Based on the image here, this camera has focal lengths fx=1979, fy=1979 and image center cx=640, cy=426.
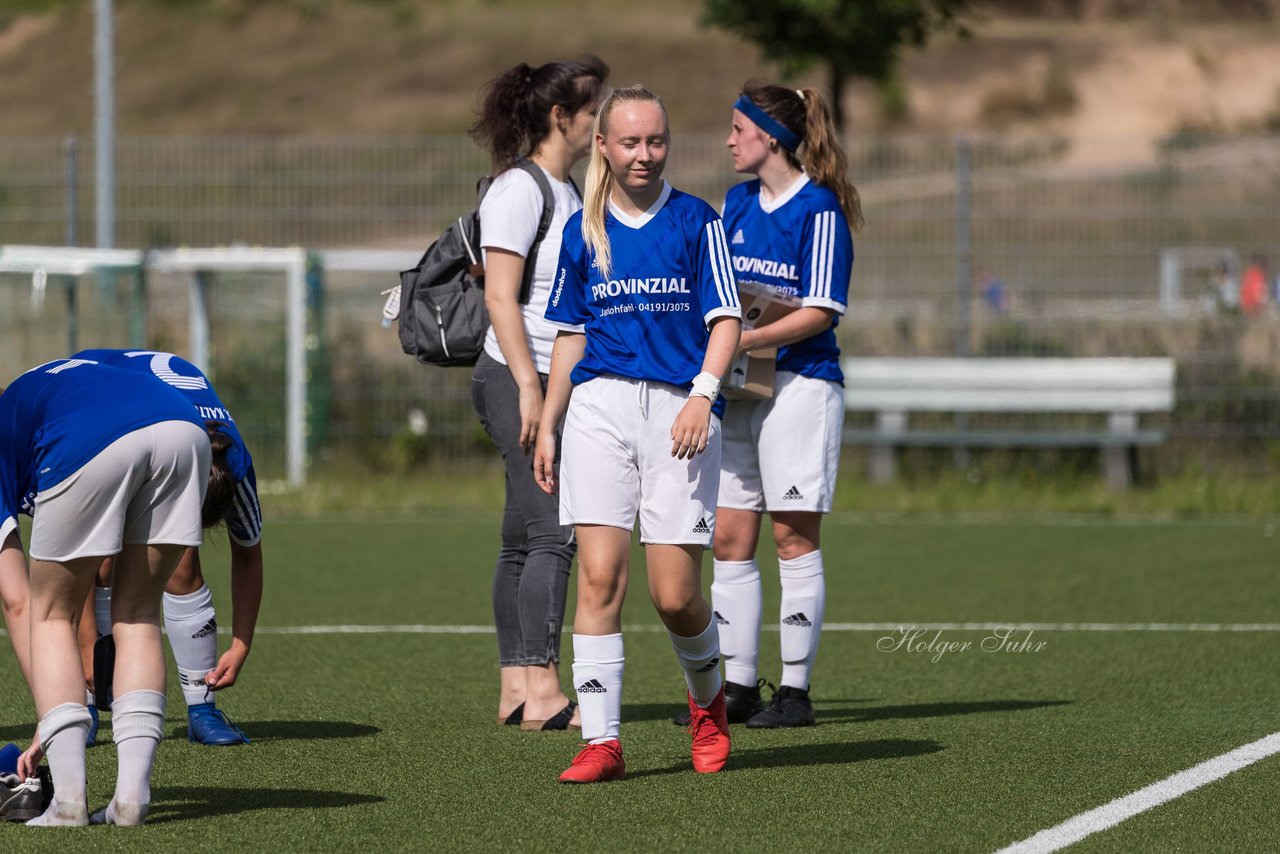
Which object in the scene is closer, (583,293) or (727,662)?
(583,293)

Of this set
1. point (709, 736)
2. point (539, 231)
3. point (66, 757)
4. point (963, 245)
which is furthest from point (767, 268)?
point (963, 245)

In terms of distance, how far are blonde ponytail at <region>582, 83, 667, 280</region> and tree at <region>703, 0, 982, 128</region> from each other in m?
12.5

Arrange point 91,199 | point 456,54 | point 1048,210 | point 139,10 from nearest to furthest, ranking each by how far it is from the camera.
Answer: point 1048,210 < point 91,199 < point 456,54 < point 139,10

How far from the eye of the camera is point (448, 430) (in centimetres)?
1527

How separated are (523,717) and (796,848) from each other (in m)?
2.06

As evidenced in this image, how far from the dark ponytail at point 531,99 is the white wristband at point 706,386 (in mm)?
1654

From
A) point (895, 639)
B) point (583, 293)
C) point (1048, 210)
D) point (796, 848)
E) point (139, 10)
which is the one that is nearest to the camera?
point (796, 848)

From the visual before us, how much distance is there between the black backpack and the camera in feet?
21.9

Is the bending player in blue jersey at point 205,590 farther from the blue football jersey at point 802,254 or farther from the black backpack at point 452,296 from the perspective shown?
the blue football jersey at point 802,254

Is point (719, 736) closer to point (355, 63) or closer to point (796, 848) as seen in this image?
point (796, 848)

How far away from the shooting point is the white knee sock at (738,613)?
6.73 meters

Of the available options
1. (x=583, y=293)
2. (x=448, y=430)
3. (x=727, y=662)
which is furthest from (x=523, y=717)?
(x=448, y=430)

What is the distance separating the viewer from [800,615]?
22.1 ft

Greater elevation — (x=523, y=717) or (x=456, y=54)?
(x=456, y=54)
